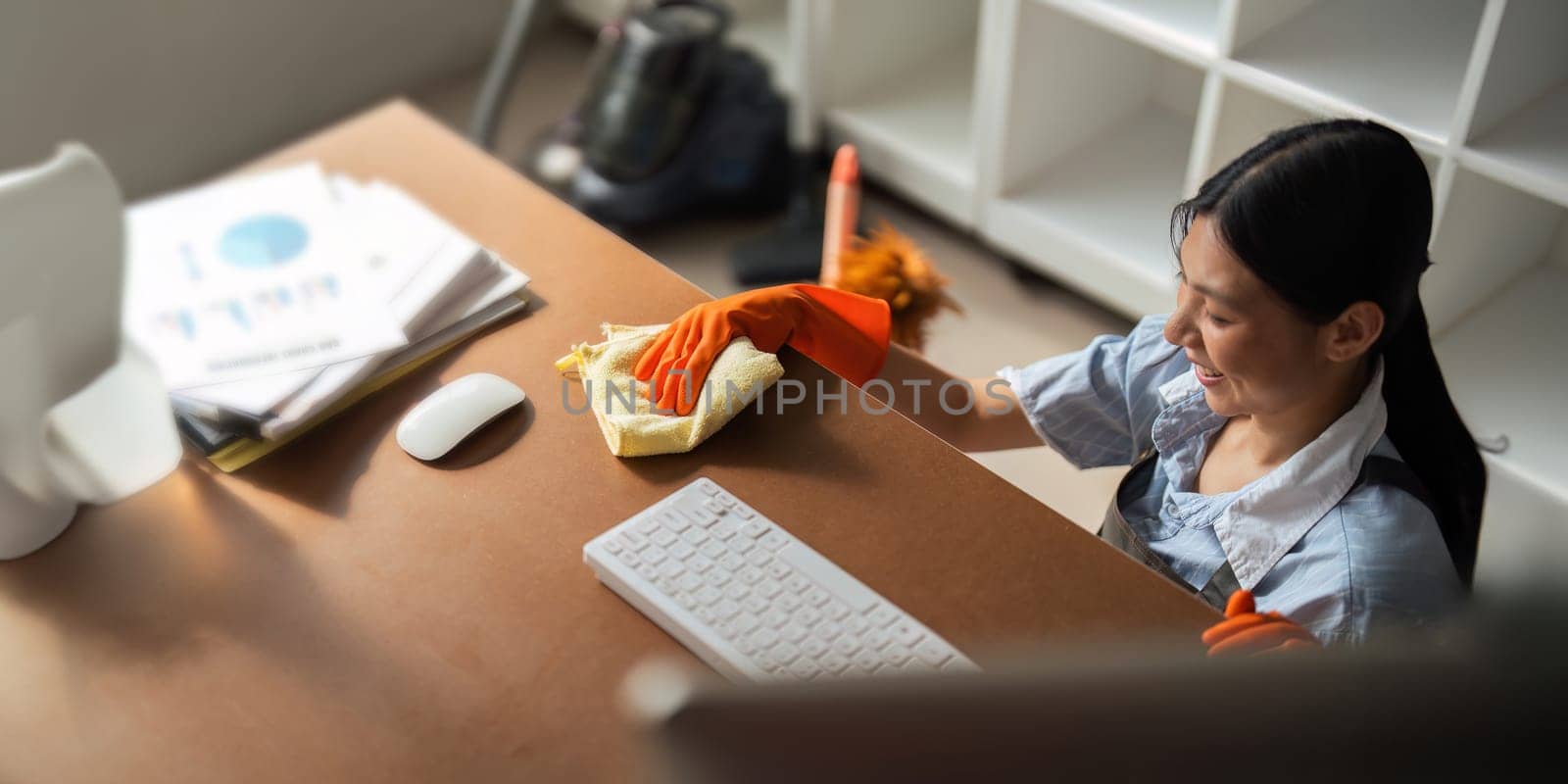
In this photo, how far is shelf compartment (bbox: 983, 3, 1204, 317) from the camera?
7.17 feet

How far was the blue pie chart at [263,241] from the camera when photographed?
1.40m

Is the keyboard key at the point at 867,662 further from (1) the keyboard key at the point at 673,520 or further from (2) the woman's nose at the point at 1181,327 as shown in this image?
(2) the woman's nose at the point at 1181,327

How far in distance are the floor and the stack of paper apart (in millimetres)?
900

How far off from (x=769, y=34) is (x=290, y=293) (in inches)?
66.1

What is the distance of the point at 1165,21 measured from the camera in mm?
1968

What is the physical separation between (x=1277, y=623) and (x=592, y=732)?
507 millimetres

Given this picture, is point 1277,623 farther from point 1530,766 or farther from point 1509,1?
point 1509,1

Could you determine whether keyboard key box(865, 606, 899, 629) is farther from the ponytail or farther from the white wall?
the white wall

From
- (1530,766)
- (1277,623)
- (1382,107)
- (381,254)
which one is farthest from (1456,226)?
(1530,766)

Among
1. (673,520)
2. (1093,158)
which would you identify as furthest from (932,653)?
(1093,158)

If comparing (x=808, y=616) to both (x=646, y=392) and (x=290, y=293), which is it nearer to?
(x=646, y=392)

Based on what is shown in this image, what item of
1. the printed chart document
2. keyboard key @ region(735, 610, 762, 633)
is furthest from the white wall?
keyboard key @ region(735, 610, 762, 633)

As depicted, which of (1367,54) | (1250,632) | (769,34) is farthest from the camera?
(769,34)

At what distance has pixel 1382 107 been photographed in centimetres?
173
